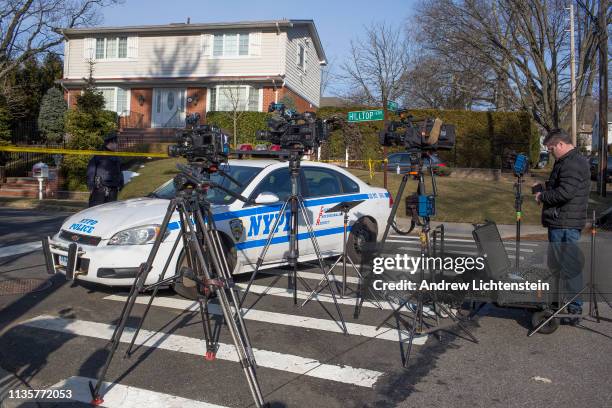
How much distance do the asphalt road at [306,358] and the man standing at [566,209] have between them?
24.7 inches

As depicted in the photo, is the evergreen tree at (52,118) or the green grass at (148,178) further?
the evergreen tree at (52,118)

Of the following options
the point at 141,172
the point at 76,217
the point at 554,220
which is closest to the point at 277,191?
the point at 76,217

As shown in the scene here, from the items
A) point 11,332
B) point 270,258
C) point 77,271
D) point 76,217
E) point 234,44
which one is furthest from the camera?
point 234,44

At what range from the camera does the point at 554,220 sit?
575 centimetres

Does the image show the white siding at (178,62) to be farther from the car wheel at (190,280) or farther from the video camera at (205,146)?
the video camera at (205,146)

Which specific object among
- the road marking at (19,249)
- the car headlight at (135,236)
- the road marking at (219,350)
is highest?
the car headlight at (135,236)

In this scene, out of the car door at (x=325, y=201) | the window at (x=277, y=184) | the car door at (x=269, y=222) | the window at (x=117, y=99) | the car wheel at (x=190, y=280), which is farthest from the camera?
the window at (x=117, y=99)

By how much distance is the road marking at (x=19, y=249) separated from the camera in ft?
29.2

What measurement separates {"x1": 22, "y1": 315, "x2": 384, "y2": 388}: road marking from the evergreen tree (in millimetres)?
24591

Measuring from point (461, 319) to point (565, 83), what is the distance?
76.2 ft

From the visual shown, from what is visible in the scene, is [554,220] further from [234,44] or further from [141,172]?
[234,44]

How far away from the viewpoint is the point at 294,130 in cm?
620

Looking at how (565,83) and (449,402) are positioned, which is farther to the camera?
(565,83)

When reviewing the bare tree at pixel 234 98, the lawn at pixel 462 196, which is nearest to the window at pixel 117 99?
the bare tree at pixel 234 98
